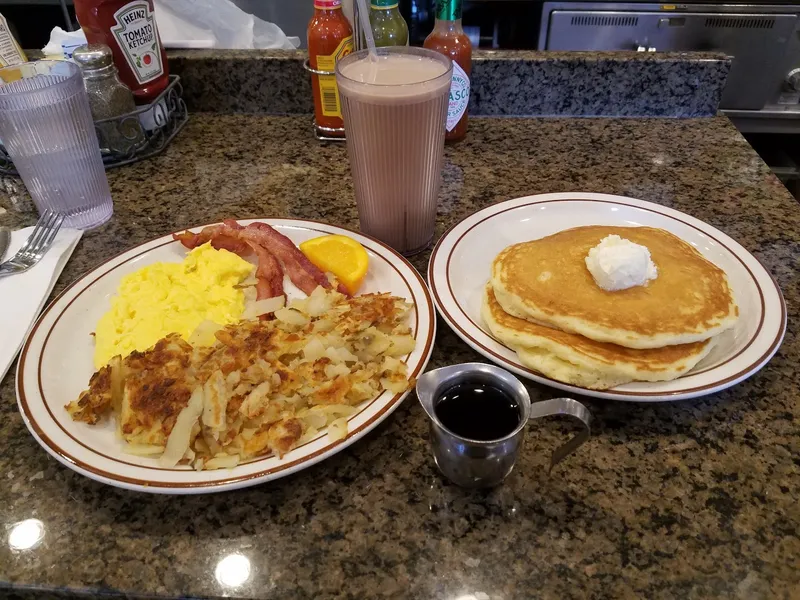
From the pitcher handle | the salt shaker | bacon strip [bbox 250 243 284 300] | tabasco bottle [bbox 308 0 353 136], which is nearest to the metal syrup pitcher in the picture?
the pitcher handle

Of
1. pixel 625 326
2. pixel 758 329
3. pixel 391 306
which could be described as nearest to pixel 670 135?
pixel 758 329

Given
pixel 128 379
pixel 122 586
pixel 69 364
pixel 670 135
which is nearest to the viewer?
pixel 122 586

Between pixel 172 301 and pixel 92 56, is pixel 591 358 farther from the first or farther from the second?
pixel 92 56

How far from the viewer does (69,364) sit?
3.12 feet

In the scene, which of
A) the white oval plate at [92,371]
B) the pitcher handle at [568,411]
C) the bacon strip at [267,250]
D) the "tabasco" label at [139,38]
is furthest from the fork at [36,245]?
the pitcher handle at [568,411]

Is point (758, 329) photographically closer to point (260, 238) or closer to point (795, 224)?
point (795, 224)

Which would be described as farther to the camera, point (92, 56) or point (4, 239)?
point (92, 56)

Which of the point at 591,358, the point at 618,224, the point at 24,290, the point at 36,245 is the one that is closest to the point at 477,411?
the point at 591,358

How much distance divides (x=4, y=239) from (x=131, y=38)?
63cm

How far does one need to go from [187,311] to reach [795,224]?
4.35 feet

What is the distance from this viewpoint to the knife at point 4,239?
1219 millimetres

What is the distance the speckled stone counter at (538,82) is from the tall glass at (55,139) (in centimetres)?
55

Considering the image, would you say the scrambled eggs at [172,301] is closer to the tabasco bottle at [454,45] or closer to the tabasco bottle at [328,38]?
the tabasco bottle at [328,38]

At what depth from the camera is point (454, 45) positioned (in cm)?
145
